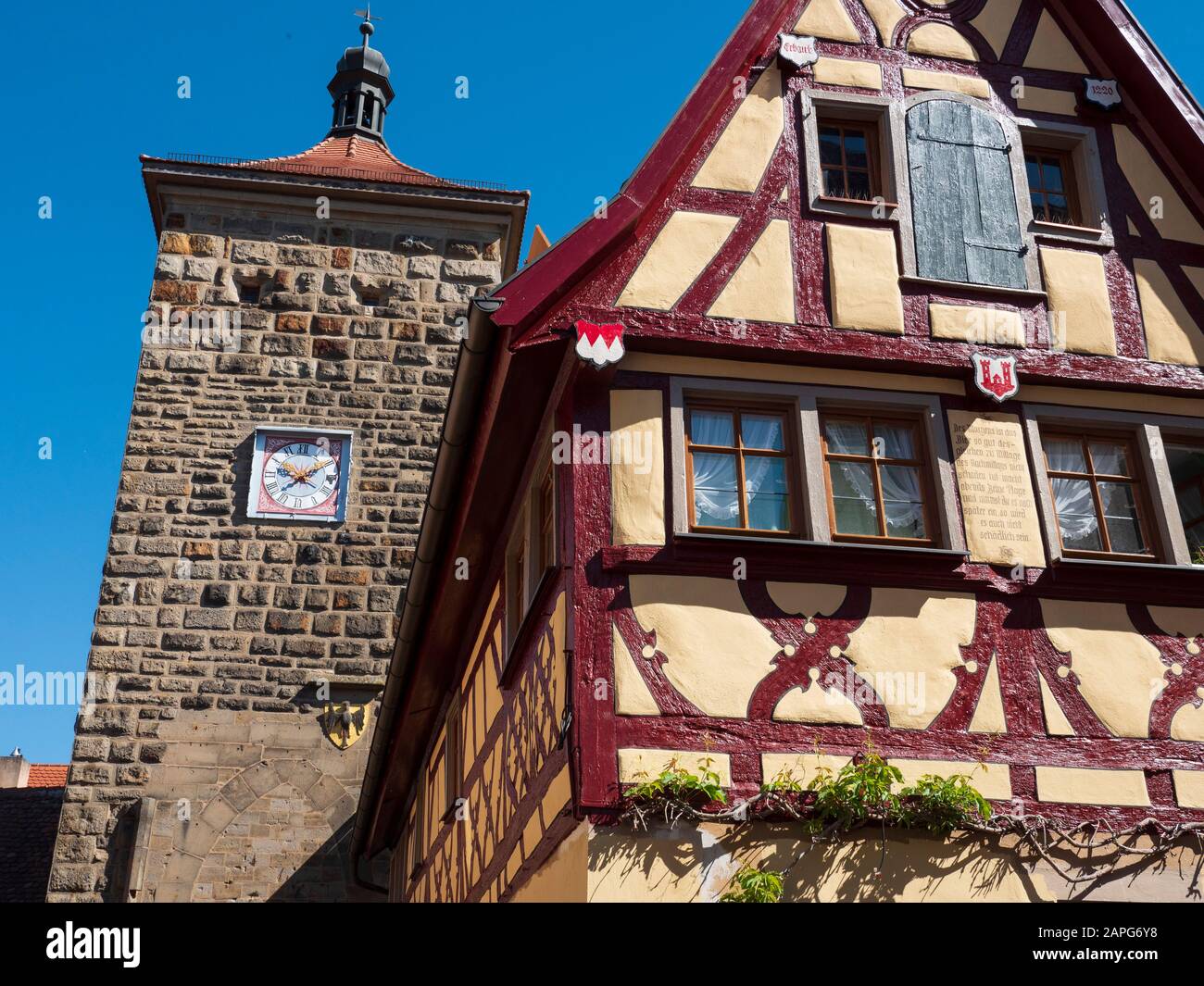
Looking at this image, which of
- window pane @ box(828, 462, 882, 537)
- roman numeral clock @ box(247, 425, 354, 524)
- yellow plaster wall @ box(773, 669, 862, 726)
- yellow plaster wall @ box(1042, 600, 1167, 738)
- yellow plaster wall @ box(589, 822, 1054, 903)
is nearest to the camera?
yellow plaster wall @ box(589, 822, 1054, 903)

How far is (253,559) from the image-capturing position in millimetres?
15188

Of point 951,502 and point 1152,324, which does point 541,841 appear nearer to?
point 951,502

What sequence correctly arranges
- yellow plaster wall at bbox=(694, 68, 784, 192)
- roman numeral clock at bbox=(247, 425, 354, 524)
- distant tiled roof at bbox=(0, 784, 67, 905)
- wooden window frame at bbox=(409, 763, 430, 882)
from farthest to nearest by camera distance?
distant tiled roof at bbox=(0, 784, 67, 905)
roman numeral clock at bbox=(247, 425, 354, 524)
wooden window frame at bbox=(409, 763, 430, 882)
yellow plaster wall at bbox=(694, 68, 784, 192)

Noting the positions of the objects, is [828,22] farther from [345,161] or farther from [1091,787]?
[345,161]

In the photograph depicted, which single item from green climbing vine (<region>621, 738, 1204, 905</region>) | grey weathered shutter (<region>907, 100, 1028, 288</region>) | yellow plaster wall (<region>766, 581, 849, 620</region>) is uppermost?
grey weathered shutter (<region>907, 100, 1028, 288</region>)

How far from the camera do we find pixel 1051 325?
7.46m

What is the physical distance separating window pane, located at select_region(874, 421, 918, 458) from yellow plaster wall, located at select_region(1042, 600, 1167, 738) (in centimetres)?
101

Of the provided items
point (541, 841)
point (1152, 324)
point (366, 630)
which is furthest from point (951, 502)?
point (366, 630)

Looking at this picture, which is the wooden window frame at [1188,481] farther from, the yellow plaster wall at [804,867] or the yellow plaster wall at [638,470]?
the yellow plaster wall at [638,470]

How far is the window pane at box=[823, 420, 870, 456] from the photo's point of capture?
701cm

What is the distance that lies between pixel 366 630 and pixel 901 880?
9.82 metres

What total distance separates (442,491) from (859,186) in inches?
114

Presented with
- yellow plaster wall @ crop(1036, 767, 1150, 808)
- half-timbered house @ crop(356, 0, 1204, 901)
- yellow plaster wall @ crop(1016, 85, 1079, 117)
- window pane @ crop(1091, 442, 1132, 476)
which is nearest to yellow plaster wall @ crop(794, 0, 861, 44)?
half-timbered house @ crop(356, 0, 1204, 901)

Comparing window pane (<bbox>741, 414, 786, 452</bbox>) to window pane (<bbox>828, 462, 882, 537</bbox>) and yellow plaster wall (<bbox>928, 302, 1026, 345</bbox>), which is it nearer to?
window pane (<bbox>828, 462, 882, 537</bbox>)
